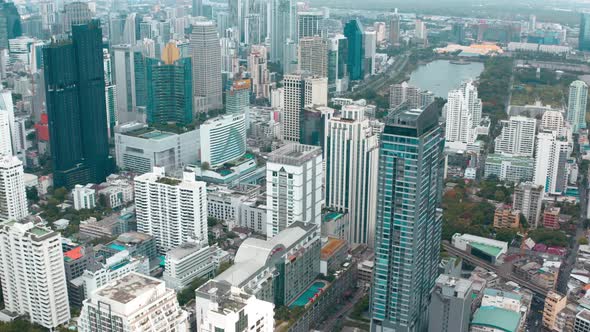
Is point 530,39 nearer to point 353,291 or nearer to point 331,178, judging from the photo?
point 331,178

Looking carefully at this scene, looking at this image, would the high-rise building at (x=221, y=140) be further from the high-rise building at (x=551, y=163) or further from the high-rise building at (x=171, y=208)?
the high-rise building at (x=551, y=163)

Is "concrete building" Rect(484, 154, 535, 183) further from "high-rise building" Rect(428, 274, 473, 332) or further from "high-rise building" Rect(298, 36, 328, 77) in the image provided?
"high-rise building" Rect(298, 36, 328, 77)

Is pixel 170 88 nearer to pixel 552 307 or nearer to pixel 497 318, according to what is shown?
pixel 497 318

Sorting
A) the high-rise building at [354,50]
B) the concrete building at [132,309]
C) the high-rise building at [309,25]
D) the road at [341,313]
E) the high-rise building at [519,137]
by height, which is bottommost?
the road at [341,313]

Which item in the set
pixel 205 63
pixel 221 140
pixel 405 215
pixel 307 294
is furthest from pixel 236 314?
pixel 205 63

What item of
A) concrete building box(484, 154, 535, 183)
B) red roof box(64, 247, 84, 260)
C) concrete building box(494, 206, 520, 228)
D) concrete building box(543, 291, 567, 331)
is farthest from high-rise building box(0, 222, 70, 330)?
concrete building box(484, 154, 535, 183)

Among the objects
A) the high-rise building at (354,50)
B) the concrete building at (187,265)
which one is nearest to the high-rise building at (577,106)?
the high-rise building at (354,50)
